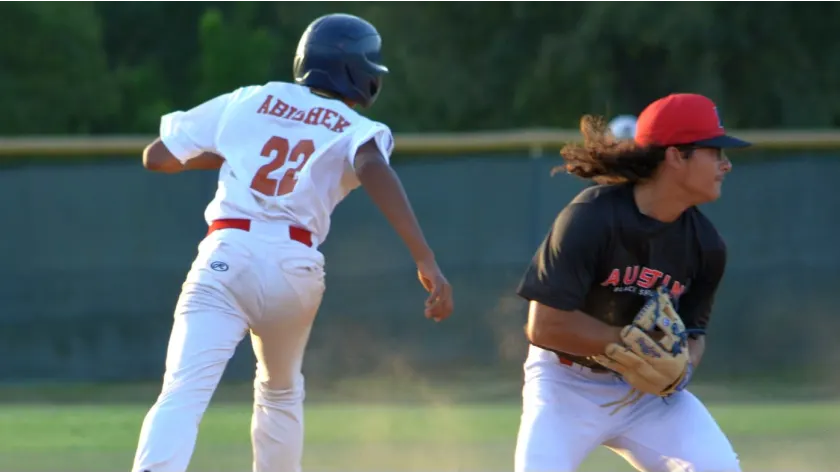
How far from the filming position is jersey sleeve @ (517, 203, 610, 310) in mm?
4484

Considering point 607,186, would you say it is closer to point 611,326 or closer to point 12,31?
point 611,326

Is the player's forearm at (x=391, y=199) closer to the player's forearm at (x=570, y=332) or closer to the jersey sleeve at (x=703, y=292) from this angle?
the player's forearm at (x=570, y=332)

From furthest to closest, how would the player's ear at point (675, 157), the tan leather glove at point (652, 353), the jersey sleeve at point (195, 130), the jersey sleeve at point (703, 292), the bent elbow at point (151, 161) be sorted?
the bent elbow at point (151, 161) → the jersey sleeve at point (195, 130) → the jersey sleeve at point (703, 292) → the player's ear at point (675, 157) → the tan leather glove at point (652, 353)

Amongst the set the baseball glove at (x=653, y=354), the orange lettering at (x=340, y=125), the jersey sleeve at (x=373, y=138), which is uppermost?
the orange lettering at (x=340, y=125)

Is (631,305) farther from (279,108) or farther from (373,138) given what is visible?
(279,108)

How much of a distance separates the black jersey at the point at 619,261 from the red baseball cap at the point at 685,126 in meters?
0.21

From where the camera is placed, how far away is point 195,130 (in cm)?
537

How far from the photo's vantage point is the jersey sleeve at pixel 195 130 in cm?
534

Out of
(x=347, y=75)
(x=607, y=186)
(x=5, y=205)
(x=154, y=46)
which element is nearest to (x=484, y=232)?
(x=5, y=205)

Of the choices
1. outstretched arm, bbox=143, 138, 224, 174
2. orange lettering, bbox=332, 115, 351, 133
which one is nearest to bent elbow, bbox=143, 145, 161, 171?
outstretched arm, bbox=143, 138, 224, 174

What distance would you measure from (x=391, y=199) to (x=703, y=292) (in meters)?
1.15

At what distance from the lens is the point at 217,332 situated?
4.96m

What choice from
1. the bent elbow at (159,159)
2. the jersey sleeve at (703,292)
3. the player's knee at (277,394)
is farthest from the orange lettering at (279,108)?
the jersey sleeve at (703,292)

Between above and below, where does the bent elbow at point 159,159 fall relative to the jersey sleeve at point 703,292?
above
